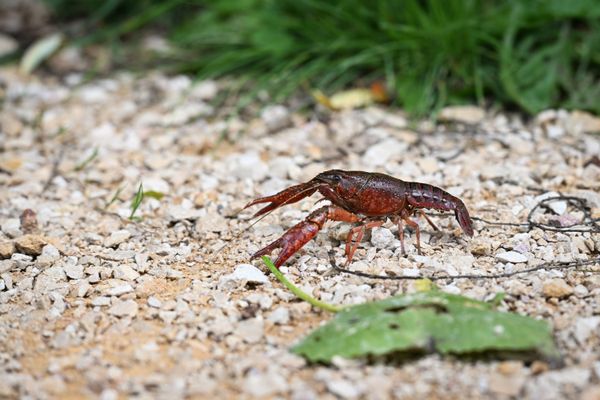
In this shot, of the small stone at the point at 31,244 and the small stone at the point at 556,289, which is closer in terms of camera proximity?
the small stone at the point at 556,289

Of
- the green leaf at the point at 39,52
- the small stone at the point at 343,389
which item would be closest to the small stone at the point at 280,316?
the small stone at the point at 343,389

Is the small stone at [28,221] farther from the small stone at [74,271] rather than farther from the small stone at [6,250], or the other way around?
the small stone at [74,271]

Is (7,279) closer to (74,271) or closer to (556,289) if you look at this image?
(74,271)

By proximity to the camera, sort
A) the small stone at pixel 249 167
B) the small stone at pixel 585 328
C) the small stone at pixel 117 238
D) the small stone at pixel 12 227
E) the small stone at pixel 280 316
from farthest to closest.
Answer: the small stone at pixel 249 167, the small stone at pixel 12 227, the small stone at pixel 117 238, the small stone at pixel 280 316, the small stone at pixel 585 328

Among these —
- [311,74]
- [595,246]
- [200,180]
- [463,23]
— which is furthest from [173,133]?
[595,246]

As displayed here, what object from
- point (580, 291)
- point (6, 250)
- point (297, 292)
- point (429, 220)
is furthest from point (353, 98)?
point (6, 250)

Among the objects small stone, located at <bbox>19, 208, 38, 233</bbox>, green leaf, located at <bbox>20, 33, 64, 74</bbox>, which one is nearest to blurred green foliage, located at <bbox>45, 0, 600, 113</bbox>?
green leaf, located at <bbox>20, 33, 64, 74</bbox>
